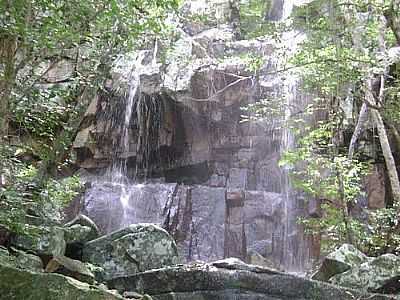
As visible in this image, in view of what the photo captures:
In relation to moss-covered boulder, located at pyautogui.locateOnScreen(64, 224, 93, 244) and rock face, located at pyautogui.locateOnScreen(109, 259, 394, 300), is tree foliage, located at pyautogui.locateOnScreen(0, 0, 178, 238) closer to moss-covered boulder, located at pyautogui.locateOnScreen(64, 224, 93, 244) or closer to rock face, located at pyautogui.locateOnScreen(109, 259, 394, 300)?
moss-covered boulder, located at pyautogui.locateOnScreen(64, 224, 93, 244)

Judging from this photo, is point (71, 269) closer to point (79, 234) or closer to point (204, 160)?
point (79, 234)

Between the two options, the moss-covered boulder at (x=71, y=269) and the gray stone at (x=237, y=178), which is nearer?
the moss-covered boulder at (x=71, y=269)

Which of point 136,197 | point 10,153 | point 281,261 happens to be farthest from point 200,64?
point 10,153

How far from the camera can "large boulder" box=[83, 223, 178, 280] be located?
6109 millimetres

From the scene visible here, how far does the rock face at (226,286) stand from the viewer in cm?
515

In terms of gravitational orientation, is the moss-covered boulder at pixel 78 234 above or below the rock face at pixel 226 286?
above

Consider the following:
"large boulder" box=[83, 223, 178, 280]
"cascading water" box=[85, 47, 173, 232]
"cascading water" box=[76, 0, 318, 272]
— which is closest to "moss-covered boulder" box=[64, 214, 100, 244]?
"large boulder" box=[83, 223, 178, 280]

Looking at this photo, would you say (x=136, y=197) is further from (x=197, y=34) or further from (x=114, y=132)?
(x=197, y=34)

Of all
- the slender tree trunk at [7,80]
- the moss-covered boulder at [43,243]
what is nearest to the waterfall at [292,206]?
the moss-covered boulder at [43,243]

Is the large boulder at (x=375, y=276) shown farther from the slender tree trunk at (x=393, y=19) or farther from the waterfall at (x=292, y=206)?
the waterfall at (x=292, y=206)

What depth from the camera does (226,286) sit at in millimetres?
5203

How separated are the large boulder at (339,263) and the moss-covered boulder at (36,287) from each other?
15.2ft

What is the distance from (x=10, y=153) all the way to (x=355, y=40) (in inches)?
270

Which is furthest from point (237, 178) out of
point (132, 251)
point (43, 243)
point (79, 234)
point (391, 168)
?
point (43, 243)
